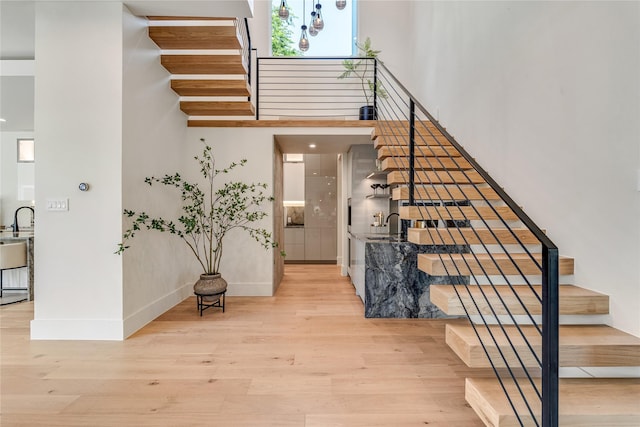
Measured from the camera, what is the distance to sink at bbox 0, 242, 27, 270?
12.3 ft

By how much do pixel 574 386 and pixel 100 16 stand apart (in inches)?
173

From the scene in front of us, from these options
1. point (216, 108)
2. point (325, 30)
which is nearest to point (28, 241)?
point (216, 108)

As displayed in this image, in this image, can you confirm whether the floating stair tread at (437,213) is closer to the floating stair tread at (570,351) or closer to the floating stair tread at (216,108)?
the floating stair tread at (570,351)

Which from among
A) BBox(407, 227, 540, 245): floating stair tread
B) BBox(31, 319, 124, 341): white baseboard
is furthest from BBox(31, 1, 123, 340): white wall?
BBox(407, 227, 540, 245): floating stair tread

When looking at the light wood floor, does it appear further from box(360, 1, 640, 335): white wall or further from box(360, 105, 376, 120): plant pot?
box(360, 105, 376, 120): plant pot

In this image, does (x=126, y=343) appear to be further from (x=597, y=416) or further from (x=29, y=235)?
(x=597, y=416)

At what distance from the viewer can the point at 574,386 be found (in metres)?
1.56

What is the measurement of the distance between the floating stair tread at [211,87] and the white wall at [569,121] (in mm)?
2716

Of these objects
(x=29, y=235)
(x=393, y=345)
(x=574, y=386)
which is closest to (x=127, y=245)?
(x=29, y=235)

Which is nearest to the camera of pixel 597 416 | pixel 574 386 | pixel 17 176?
pixel 597 416

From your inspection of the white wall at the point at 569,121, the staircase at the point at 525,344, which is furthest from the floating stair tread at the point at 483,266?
the white wall at the point at 569,121

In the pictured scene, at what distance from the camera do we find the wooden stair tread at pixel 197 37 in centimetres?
295

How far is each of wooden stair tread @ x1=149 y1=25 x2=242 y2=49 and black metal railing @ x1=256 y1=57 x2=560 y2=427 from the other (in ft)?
5.72

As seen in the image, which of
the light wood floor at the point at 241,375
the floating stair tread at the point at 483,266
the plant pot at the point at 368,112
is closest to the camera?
the light wood floor at the point at 241,375
